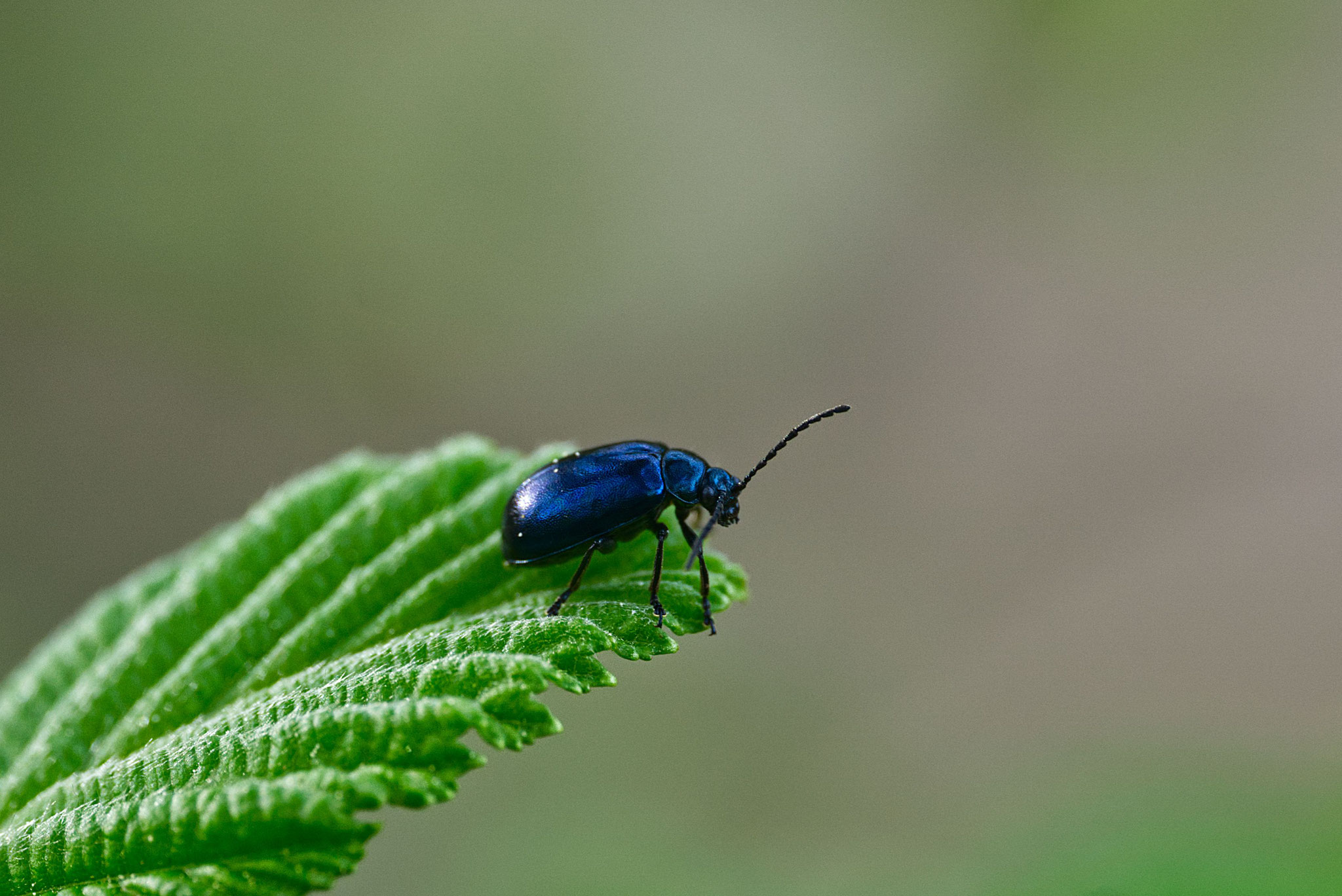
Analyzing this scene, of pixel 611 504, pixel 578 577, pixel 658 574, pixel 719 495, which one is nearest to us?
pixel 658 574

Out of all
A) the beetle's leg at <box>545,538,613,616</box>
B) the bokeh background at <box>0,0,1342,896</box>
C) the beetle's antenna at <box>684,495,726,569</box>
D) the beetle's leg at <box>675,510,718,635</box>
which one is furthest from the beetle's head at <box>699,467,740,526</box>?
the bokeh background at <box>0,0,1342,896</box>

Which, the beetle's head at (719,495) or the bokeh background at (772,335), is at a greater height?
the bokeh background at (772,335)

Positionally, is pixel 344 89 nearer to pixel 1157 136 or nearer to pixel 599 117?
pixel 599 117

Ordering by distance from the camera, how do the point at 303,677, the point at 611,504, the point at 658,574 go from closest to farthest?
the point at 303,677, the point at 658,574, the point at 611,504

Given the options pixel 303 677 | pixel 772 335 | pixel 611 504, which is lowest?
pixel 303 677

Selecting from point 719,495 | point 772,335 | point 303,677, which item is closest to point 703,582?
point 719,495

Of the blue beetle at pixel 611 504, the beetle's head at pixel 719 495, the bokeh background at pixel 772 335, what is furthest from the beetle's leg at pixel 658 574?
the bokeh background at pixel 772 335

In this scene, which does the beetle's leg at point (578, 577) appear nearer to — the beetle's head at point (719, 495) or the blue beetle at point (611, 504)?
the blue beetle at point (611, 504)

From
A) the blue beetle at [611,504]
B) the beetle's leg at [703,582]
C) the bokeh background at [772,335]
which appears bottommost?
the beetle's leg at [703,582]

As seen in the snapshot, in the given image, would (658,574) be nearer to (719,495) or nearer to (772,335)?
(719,495)
